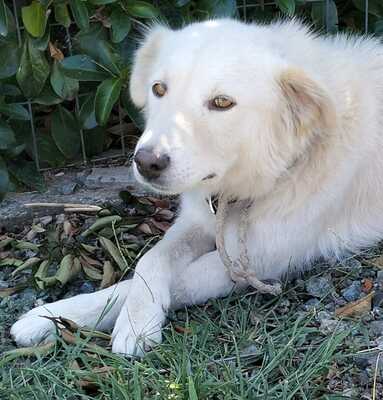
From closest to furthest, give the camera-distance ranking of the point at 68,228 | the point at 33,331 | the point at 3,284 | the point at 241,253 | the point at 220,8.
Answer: the point at 33,331 < the point at 241,253 < the point at 3,284 < the point at 220,8 < the point at 68,228

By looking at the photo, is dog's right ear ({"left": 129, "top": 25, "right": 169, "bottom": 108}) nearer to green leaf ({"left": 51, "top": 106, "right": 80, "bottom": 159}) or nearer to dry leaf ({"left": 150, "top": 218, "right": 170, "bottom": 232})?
dry leaf ({"left": 150, "top": 218, "right": 170, "bottom": 232})

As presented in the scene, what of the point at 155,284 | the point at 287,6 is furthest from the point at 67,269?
the point at 287,6

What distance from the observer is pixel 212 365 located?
2764 mm

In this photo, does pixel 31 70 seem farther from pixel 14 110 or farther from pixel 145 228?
pixel 145 228

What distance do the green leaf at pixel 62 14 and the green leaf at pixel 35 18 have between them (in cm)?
6

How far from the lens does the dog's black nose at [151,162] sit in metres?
2.73

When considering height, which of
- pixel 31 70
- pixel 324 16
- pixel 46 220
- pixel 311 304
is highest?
pixel 324 16

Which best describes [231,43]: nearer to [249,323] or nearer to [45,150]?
[249,323]

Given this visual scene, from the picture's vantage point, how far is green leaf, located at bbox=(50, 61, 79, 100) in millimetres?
4086

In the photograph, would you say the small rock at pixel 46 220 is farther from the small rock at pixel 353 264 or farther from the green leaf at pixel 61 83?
the small rock at pixel 353 264

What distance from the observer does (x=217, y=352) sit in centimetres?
285

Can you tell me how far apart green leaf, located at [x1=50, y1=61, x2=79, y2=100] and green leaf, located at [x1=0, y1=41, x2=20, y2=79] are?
19 centimetres

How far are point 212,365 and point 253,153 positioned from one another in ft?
2.45

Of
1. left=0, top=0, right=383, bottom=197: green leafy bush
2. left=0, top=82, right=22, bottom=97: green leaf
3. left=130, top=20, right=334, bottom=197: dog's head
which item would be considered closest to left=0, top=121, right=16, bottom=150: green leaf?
left=0, top=0, right=383, bottom=197: green leafy bush
